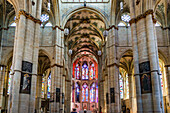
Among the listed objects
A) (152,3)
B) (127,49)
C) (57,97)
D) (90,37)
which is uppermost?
(90,37)

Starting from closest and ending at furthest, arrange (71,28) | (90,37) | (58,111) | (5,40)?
(58,111) → (5,40) → (71,28) → (90,37)

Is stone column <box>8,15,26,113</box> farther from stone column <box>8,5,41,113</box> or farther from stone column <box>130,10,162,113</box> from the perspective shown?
stone column <box>130,10,162,113</box>

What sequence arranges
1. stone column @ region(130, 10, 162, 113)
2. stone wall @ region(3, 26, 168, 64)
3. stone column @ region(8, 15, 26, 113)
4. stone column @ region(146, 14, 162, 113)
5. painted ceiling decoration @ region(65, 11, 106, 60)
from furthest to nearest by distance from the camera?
painted ceiling decoration @ region(65, 11, 106, 60) → stone wall @ region(3, 26, 168, 64) → stone column @ region(130, 10, 162, 113) → stone column @ region(8, 15, 26, 113) → stone column @ region(146, 14, 162, 113)

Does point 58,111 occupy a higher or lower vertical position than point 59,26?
lower

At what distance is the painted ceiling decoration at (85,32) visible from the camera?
33.2 m

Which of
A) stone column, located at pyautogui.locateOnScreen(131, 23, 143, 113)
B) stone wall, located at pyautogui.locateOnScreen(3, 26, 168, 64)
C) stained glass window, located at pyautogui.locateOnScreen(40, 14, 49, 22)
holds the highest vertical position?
stained glass window, located at pyautogui.locateOnScreen(40, 14, 49, 22)

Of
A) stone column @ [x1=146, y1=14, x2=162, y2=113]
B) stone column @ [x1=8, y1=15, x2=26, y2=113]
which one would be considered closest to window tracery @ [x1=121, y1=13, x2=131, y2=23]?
stone column @ [x1=146, y1=14, x2=162, y2=113]

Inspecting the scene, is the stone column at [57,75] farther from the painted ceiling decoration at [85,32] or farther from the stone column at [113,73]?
the painted ceiling decoration at [85,32]

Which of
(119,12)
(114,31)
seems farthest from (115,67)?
(119,12)

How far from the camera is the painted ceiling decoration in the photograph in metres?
33.2

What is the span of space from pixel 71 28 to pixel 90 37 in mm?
6453

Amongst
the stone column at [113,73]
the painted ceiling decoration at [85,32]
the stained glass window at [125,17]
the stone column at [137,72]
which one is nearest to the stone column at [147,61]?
the stone column at [137,72]

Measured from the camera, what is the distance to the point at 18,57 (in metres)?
15.3

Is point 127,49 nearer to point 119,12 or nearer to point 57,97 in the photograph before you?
point 119,12
